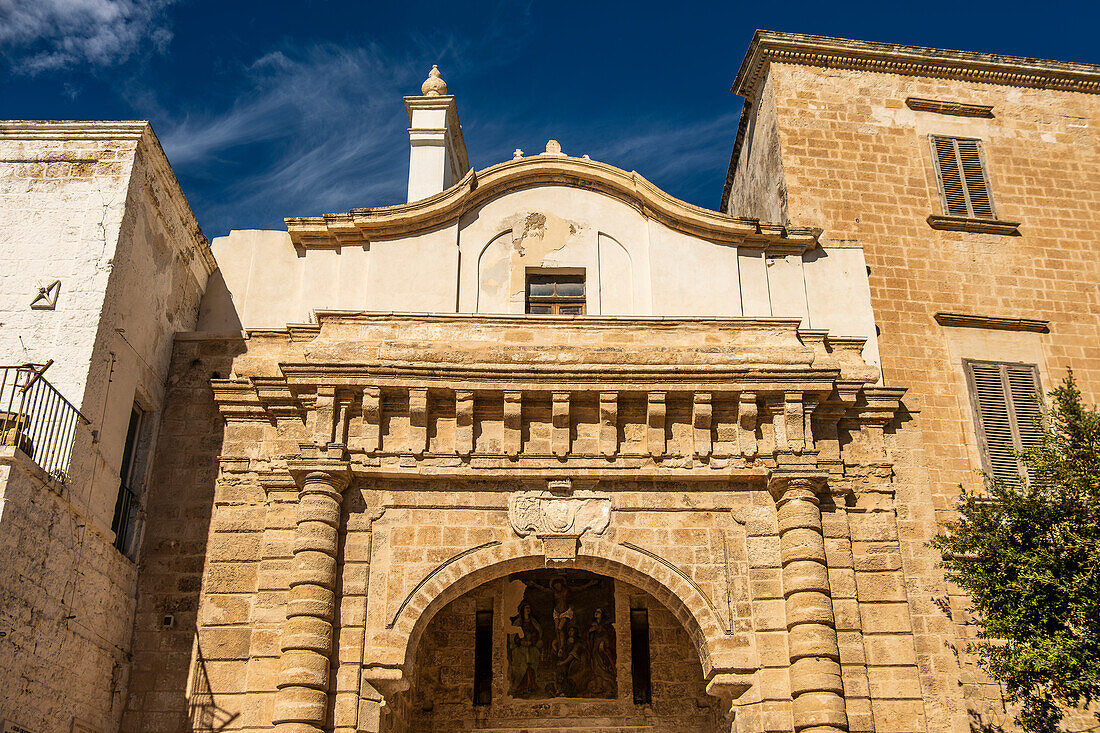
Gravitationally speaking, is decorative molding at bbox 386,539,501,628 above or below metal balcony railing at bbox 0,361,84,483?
below

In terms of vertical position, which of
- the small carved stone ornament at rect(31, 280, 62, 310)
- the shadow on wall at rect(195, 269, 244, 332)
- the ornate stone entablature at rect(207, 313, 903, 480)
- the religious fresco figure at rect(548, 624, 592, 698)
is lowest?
the religious fresco figure at rect(548, 624, 592, 698)

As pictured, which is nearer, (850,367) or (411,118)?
(850,367)

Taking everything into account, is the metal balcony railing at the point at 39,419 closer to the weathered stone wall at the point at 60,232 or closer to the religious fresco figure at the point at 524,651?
the weathered stone wall at the point at 60,232

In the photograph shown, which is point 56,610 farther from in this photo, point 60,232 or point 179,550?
point 60,232

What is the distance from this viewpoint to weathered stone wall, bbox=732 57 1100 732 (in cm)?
1293

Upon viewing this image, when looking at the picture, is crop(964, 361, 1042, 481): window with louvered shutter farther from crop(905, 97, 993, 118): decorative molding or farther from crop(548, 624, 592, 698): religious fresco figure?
crop(548, 624, 592, 698): religious fresco figure

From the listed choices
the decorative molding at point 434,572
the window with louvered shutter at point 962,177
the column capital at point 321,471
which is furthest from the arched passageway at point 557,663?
the window with louvered shutter at point 962,177

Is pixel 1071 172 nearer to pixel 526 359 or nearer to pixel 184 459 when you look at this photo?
pixel 526 359

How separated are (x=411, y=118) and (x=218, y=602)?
310 inches

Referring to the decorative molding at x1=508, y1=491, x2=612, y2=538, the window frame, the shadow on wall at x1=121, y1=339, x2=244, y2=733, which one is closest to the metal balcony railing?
the shadow on wall at x1=121, y1=339, x2=244, y2=733

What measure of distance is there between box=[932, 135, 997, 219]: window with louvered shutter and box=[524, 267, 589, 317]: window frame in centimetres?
533

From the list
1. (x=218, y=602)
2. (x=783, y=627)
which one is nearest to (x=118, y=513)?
(x=218, y=602)

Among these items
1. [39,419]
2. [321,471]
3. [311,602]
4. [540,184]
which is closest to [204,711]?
[311,602]

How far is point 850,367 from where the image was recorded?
40.6 feet
